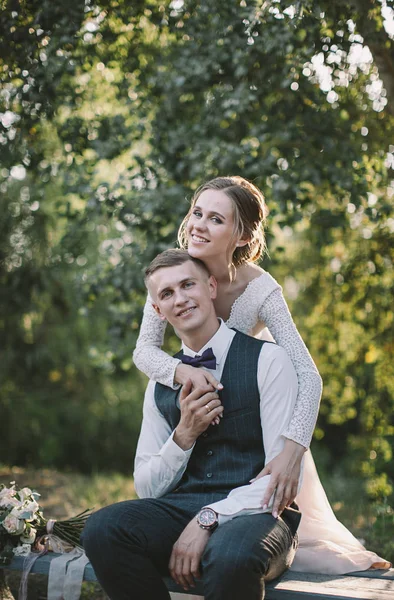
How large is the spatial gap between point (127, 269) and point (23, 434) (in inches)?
217

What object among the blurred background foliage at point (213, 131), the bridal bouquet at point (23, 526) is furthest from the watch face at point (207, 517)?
the blurred background foliage at point (213, 131)

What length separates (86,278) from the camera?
5262 millimetres

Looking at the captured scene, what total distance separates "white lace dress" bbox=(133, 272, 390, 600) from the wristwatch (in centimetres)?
39

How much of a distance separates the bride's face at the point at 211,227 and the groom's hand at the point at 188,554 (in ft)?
3.48

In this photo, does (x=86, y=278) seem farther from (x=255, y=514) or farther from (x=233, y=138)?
(x=255, y=514)

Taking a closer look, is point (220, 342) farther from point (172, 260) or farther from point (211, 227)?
point (211, 227)

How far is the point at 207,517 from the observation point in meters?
2.39

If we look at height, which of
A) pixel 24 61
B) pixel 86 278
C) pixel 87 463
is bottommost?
pixel 87 463

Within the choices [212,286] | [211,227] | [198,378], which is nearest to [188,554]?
[198,378]

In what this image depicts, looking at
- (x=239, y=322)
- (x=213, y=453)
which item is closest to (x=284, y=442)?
(x=213, y=453)

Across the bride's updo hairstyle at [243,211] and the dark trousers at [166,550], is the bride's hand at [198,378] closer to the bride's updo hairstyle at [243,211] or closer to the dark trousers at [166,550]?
the dark trousers at [166,550]

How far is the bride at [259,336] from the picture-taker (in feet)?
8.38

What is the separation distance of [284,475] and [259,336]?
0.85 metres

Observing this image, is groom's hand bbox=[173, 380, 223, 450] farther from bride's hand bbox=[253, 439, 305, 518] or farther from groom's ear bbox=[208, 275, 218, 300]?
groom's ear bbox=[208, 275, 218, 300]
